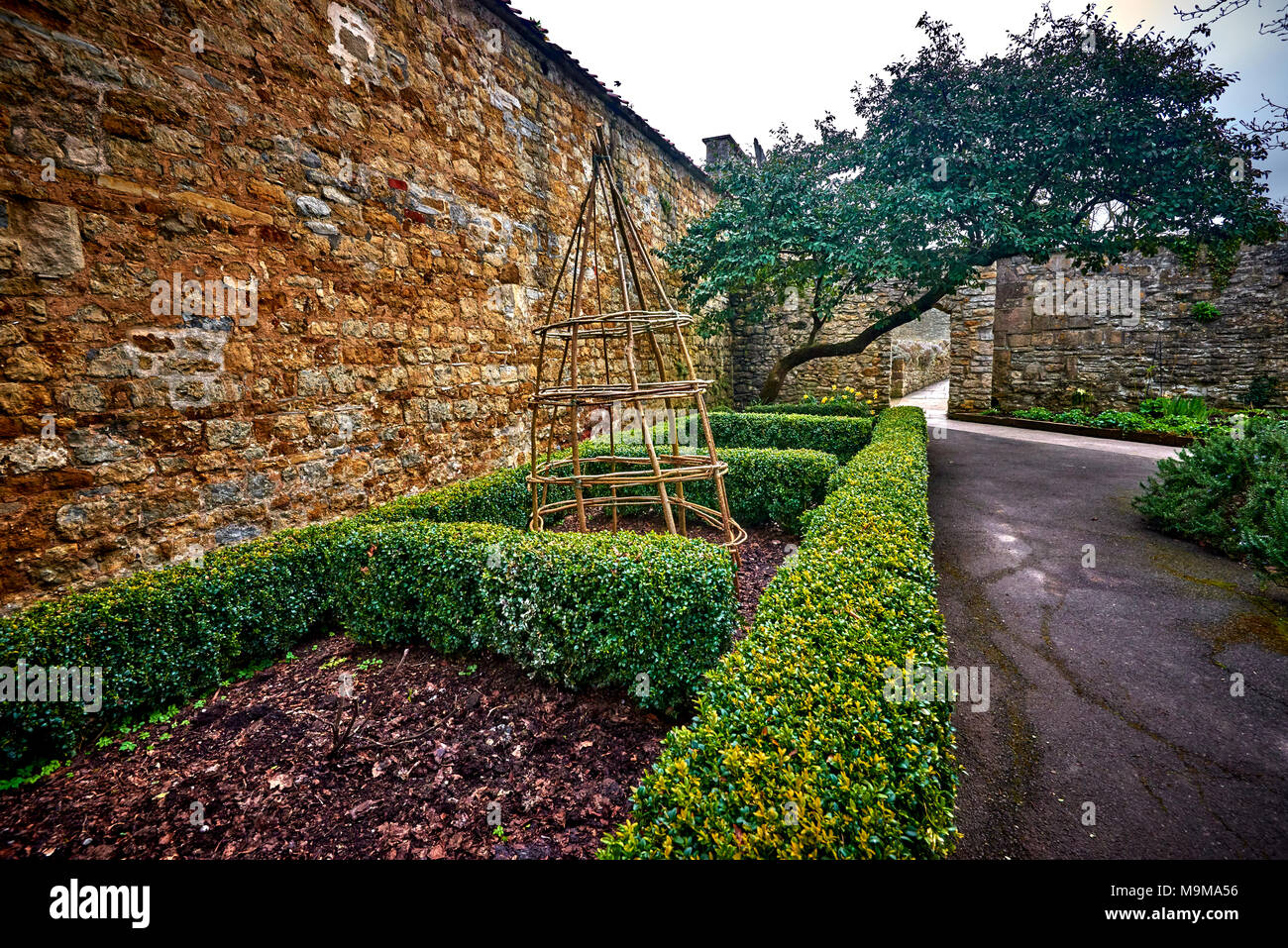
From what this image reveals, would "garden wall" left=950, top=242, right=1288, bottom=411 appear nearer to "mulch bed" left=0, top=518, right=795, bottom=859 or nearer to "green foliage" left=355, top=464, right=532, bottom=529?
"green foliage" left=355, top=464, right=532, bottom=529

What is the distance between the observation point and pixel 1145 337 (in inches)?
396

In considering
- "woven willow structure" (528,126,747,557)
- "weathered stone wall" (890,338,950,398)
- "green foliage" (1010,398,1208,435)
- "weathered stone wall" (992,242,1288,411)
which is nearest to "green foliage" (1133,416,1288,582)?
"woven willow structure" (528,126,747,557)

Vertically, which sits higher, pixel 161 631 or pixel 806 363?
pixel 806 363

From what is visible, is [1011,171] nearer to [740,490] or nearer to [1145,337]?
[1145,337]

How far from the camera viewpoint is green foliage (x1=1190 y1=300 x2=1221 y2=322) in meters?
9.37

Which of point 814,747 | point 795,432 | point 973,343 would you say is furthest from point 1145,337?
→ point 814,747

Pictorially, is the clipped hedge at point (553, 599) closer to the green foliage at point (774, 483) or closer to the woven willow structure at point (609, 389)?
the woven willow structure at point (609, 389)

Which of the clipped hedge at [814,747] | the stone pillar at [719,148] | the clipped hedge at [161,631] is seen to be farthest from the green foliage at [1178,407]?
the clipped hedge at [161,631]

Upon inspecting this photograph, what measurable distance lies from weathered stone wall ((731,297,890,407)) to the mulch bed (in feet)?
35.4

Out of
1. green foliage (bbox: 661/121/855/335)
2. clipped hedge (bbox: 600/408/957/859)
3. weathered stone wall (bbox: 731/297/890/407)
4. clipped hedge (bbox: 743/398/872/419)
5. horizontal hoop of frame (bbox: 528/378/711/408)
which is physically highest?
green foliage (bbox: 661/121/855/335)

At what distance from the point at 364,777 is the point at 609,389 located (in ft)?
8.06

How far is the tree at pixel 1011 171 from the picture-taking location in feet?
21.5
